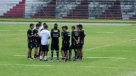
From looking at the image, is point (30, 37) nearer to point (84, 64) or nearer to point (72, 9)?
point (84, 64)

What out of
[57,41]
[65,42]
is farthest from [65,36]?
[57,41]

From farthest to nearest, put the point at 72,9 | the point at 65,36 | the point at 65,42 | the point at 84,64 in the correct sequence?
the point at 72,9 < the point at 65,42 < the point at 65,36 < the point at 84,64

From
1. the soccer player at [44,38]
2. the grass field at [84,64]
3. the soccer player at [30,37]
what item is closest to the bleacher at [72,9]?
the grass field at [84,64]

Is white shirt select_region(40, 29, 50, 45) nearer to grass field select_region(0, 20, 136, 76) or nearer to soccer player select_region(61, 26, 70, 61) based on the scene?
soccer player select_region(61, 26, 70, 61)

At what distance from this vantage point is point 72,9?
74625mm

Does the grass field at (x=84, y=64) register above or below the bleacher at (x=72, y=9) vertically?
above

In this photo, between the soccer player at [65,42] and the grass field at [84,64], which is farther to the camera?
the soccer player at [65,42]

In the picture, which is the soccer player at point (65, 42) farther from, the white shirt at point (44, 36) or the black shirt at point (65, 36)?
the white shirt at point (44, 36)

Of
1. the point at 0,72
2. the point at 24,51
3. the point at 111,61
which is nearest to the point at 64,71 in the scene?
the point at 0,72

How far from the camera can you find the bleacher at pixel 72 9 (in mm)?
72938

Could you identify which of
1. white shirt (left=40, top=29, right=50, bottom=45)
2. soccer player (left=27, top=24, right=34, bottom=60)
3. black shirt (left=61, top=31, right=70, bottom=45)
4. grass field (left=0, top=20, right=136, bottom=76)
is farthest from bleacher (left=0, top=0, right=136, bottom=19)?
white shirt (left=40, top=29, right=50, bottom=45)

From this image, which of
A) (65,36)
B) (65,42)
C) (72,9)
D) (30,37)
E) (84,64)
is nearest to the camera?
(84,64)

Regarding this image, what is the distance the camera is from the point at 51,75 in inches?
755

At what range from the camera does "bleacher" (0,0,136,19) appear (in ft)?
239
